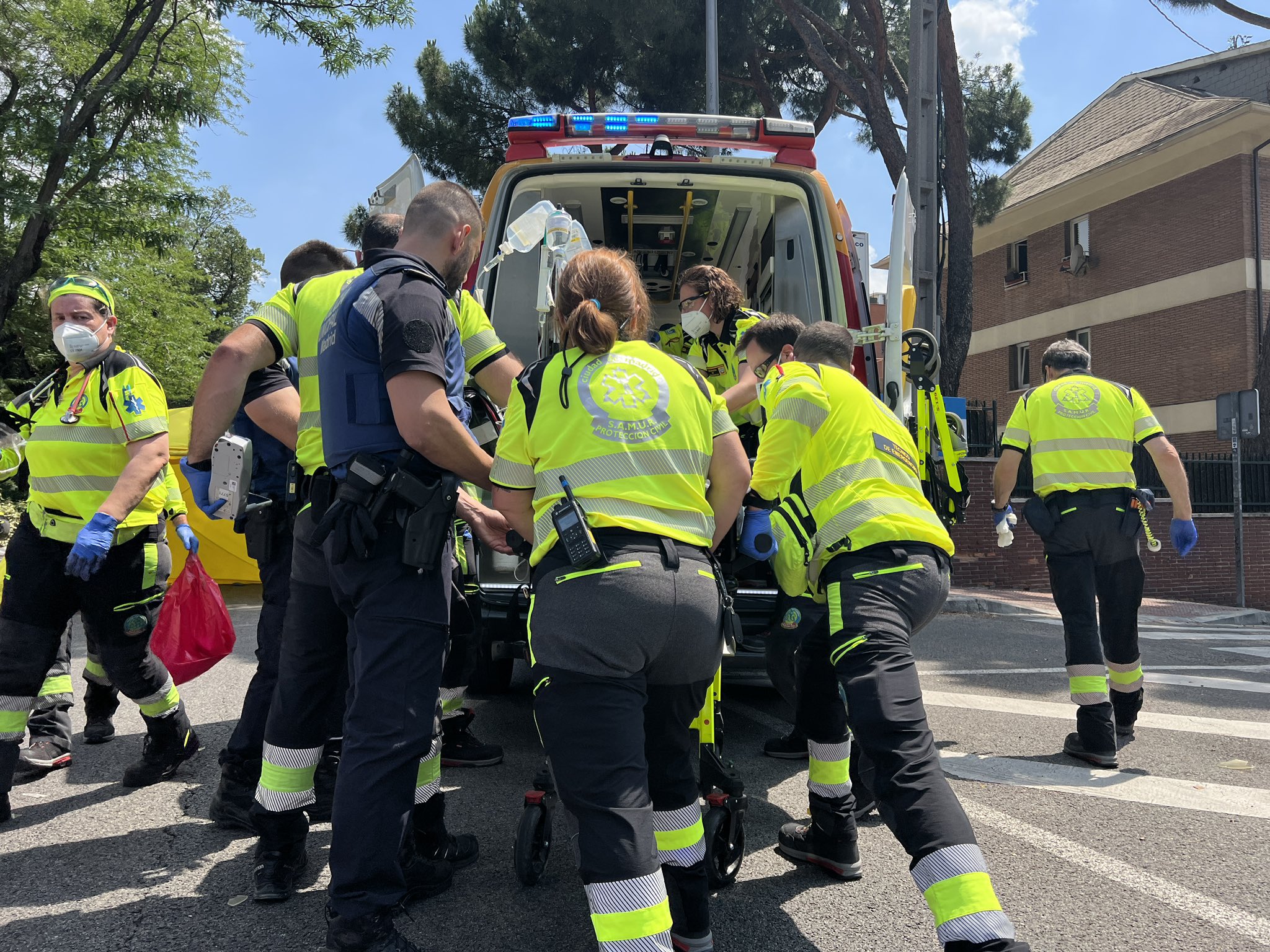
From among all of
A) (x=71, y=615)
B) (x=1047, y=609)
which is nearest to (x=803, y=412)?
(x=71, y=615)

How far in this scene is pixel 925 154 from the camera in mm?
9320

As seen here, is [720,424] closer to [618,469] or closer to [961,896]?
[618,469]

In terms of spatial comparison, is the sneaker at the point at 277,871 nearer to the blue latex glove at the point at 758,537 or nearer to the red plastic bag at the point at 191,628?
the red plastic bag at the point at 191,628

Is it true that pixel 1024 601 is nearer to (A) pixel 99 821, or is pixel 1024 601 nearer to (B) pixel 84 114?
(A) pixel 99 821

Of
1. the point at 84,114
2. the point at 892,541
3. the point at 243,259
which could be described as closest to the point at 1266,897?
the point at 892,541

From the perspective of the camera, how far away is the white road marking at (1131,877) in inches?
106

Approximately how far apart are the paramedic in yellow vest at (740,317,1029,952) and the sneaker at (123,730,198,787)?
2373 mm

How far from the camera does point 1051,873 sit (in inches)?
118

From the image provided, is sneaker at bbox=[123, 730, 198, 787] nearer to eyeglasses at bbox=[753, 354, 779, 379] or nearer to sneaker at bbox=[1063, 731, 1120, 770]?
eyeglasses at bbox=[753, 354, 779, 379]

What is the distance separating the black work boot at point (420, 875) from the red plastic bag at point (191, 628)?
1229 millimetres

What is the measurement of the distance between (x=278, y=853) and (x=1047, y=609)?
384 inches

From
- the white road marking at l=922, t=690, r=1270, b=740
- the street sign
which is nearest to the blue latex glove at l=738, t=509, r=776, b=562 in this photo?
the white road marking at l=922, t=690, r=1270, b=740

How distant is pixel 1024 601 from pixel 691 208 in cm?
732

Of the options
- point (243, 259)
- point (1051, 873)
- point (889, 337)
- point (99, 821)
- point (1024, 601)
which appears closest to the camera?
point (1051, 873)
